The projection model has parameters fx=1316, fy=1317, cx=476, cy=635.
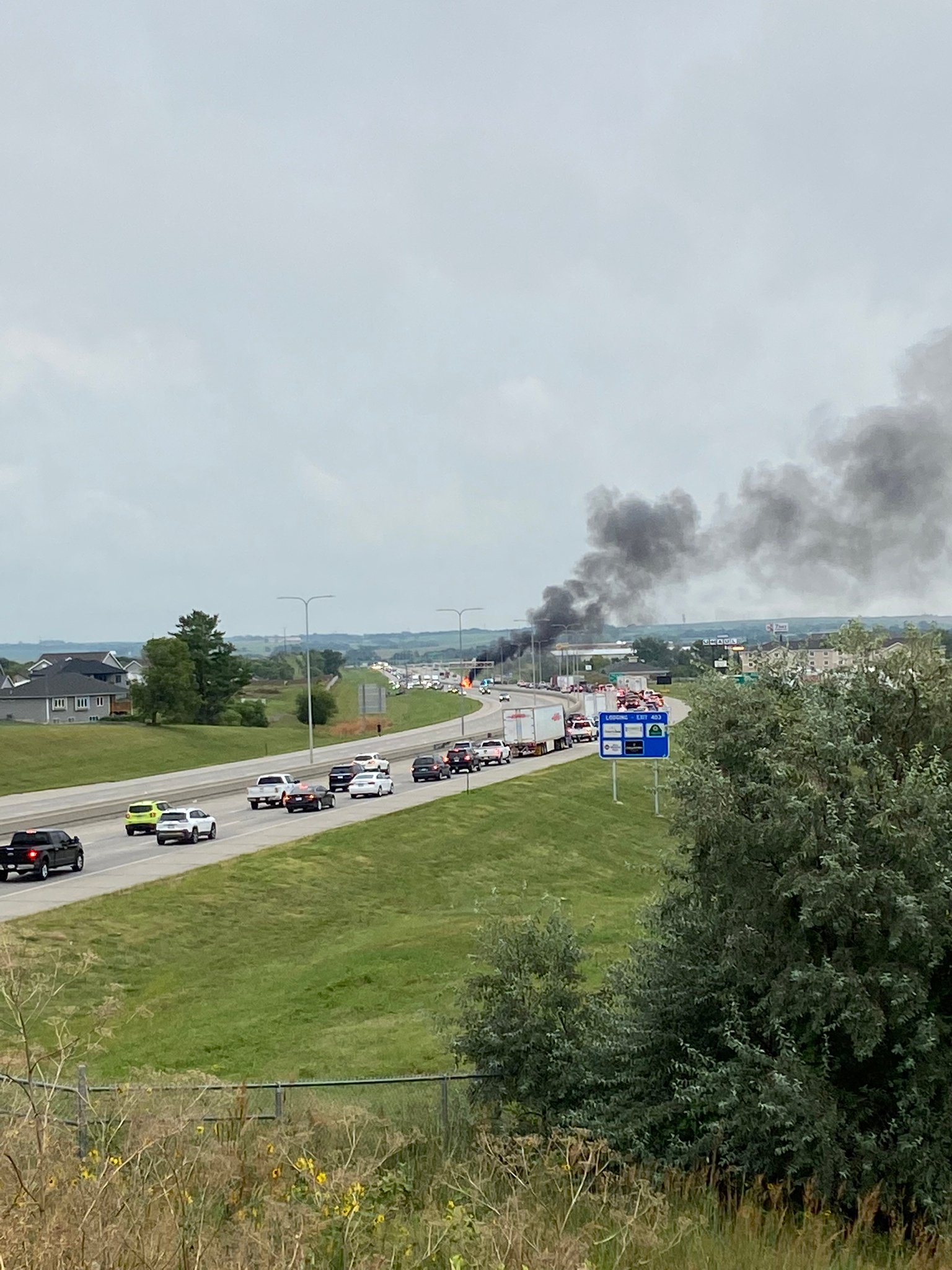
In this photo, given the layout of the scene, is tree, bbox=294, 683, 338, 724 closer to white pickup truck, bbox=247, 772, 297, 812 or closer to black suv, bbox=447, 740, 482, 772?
black suv, bbox=447, 740, 482, 772

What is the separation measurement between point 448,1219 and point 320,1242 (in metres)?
1.28

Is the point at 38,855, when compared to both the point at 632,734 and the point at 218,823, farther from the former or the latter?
the point at 632,734

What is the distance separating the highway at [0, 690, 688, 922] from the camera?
3797cm

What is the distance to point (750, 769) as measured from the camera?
1627 cm

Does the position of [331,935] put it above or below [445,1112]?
below

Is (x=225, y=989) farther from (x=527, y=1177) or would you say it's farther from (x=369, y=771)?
(x=369, y=771)

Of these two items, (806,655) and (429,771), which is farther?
(429,771)

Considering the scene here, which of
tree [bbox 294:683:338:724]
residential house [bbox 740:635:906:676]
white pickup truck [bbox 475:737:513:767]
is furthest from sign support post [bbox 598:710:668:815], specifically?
tree [bbox 294:683:338:724]

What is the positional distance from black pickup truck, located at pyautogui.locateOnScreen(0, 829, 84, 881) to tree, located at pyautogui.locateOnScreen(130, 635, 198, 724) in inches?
2576

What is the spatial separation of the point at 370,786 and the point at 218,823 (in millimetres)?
11569

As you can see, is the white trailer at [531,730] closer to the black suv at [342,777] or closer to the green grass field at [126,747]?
the green grass field at [126,747]

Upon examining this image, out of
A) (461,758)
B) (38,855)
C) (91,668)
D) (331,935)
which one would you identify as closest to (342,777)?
(461,758)

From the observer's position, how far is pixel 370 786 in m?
66.2

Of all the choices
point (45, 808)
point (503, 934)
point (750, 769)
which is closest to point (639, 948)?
point (503, 934)
